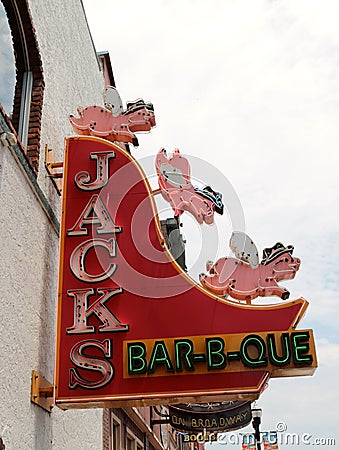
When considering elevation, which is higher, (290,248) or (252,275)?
(290,248)

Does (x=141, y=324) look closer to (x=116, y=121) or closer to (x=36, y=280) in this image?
(x=36, y=280)

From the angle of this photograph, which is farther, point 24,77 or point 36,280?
point 24,77

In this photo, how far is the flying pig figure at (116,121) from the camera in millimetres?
8367

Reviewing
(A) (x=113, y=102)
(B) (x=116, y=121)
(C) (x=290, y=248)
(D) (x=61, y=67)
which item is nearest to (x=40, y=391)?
(C) (x=290, y=248)

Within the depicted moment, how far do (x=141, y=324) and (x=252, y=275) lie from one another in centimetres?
Answer: 137

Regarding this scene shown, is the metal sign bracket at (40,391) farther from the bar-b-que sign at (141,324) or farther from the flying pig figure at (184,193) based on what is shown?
the flying pig figure at (184,193)

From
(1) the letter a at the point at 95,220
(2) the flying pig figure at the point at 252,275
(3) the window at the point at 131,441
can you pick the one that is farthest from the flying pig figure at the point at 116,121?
(3) the window at the point at 131,441

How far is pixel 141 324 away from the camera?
6.87 metres

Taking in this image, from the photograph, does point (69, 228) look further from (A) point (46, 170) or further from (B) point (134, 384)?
(B) point (134, 384)

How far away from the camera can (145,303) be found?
703cm

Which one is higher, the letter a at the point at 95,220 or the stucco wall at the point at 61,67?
the stucco wall at the point at 61,67

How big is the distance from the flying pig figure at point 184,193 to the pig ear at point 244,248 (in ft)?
1.59

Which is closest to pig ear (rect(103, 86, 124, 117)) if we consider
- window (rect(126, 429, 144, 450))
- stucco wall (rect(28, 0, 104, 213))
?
stucco wall (rect(28, 0, 104, 213))

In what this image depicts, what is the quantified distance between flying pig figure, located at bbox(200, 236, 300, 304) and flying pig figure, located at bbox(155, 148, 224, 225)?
31.1 inches
